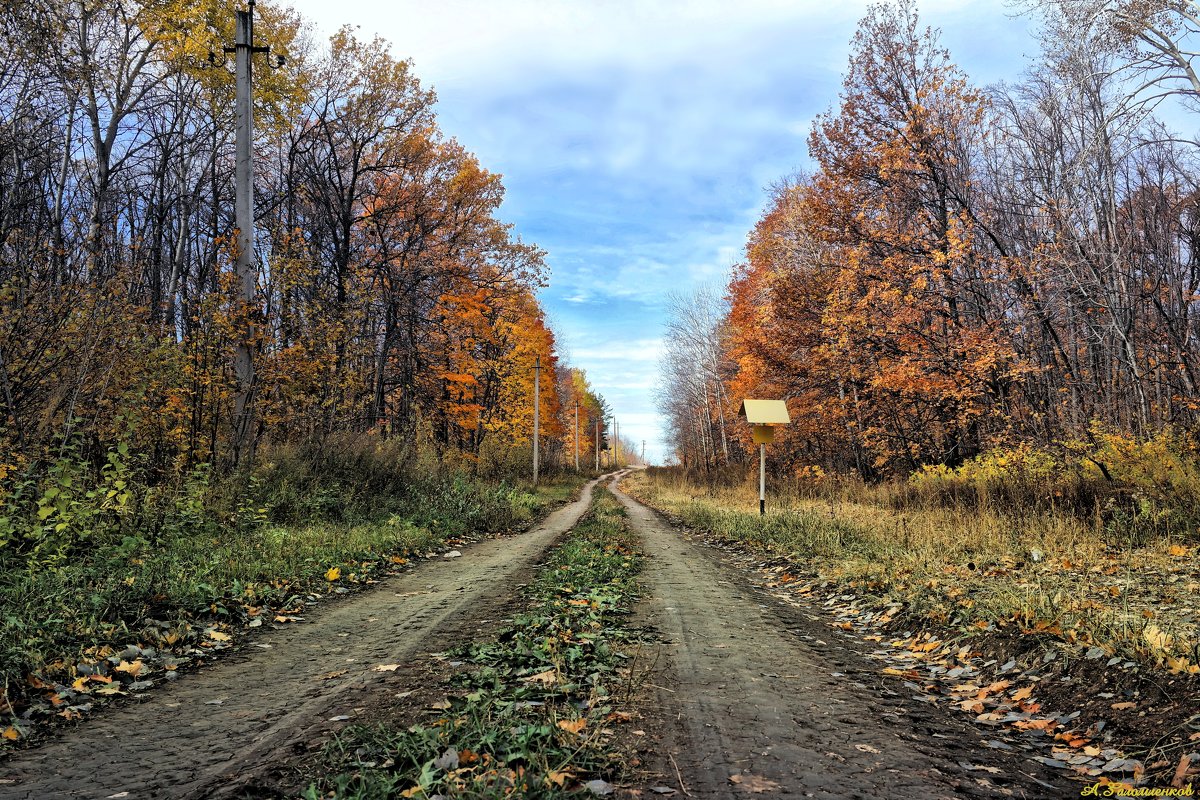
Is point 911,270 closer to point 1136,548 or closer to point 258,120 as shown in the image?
point 1136,548

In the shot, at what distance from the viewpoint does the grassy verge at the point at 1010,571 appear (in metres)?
4.48

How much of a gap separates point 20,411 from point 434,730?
7.63 m

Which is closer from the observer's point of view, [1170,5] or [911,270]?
[1170,5]

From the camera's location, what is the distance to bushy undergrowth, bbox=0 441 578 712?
4.66 meters

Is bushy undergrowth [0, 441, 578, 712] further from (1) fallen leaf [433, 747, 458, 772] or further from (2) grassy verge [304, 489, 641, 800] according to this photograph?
(1) fallen leaf [433, 747, 458, 772]

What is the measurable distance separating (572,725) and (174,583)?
478 cm

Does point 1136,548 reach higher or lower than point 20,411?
lower

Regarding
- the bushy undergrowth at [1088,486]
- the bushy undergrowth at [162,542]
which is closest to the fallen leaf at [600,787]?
the bushy undergrowth at [162,542]

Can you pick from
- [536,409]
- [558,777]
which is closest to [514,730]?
[558,777]

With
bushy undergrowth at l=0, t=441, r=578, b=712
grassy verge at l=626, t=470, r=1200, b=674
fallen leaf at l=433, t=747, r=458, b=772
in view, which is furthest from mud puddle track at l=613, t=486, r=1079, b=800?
bushy undergrowth at l=0, t=441, r=578, b=712

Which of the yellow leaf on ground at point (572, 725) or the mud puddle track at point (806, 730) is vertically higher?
the yellow leaf on ground at point (572, 725)

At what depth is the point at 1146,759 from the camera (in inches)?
115

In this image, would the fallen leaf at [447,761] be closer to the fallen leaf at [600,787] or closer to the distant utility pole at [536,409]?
the fallen leaf at [600,787]

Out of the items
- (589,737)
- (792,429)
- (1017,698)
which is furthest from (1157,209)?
(589,737)
